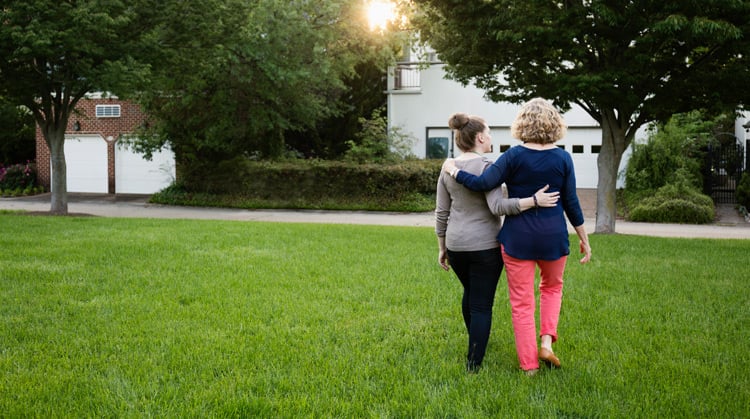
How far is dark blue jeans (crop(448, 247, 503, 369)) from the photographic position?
4.23 meters

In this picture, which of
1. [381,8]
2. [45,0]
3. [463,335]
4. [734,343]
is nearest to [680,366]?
[734,343]

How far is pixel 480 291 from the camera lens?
4.26m

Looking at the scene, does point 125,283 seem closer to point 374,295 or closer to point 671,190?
point 374,295

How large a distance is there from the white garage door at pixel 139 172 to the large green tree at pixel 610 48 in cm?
1578

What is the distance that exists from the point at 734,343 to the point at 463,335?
6.53 ft

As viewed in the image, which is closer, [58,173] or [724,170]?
[58,173]

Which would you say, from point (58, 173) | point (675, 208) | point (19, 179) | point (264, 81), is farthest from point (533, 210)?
point (19, 179)

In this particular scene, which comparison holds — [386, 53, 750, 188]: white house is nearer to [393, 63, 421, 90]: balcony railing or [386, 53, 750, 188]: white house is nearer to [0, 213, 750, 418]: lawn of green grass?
[393, 63, 421, 90]: balcony railing

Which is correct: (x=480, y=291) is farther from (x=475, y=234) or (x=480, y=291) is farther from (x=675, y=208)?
(x=675, y=208)

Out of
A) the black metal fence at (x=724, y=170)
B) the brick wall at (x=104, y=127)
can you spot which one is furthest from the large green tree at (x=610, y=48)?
the brick wall at (x=104, y=127)

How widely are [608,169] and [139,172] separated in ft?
62.4

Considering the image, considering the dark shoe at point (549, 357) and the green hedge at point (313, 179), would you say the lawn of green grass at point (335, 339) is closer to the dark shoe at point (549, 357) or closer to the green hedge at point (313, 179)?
the dark shoe at point (549, 357)

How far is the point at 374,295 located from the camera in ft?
21.4

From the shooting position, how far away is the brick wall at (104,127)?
86.3ft
